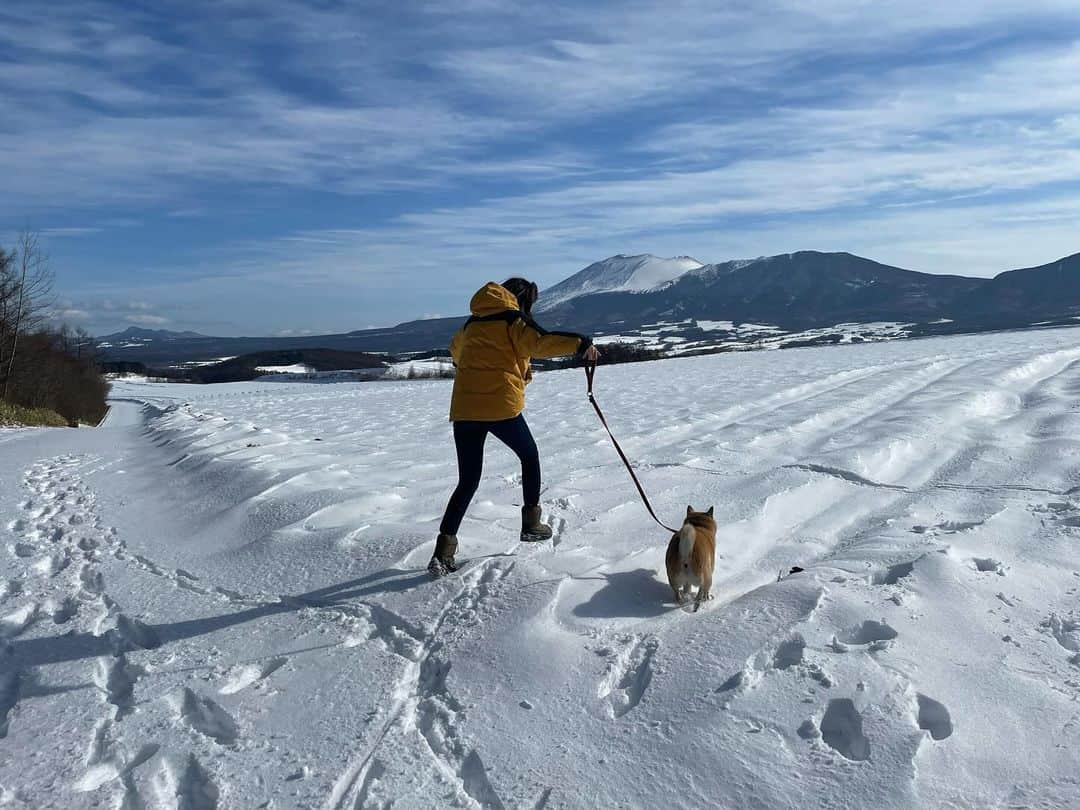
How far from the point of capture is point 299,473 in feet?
27.0

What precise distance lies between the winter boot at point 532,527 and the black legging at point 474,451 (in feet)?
1.06

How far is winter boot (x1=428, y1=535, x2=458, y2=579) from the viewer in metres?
4.83

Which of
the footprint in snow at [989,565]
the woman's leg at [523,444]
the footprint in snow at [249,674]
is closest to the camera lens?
the footprint in snow at [249,674]

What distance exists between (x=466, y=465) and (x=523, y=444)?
0.42 m

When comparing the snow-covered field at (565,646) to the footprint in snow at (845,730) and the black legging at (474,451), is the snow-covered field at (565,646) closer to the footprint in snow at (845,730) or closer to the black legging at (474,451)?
the footprint in snow at (845,730)

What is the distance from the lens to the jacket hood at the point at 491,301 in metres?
4.74

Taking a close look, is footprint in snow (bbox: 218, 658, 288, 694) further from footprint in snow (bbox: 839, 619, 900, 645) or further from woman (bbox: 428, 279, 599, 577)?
footprint in snow (bbox: 839, 619, 900, 645)

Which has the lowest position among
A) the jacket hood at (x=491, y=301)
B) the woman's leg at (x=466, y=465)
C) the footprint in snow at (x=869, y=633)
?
the footprint in snow at (x=869, y=633)

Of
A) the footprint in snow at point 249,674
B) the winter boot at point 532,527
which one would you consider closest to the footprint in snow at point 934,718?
the winter boot at point 532,527

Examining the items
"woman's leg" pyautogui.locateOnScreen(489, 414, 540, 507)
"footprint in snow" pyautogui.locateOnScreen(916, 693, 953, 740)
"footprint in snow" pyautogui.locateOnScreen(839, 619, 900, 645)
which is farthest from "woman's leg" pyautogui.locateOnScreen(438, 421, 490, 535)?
"footprint in snow" pyautogui.locateOnScreen(916, 693, 953, 740)

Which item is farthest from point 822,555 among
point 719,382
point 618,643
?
point 719,382

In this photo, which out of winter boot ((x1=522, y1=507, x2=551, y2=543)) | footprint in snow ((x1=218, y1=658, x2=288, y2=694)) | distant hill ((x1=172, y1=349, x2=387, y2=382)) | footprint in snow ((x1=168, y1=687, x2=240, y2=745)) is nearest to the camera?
footprint in snow ((x1=168, y1=687, x2=240, y2=745))

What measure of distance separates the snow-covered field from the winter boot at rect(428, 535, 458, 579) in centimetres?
10

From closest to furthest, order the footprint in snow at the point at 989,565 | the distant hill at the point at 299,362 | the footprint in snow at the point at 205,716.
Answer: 1. the footprint in snow at the point at 205,716
2. the footprint in snow at the point at 989,565
3. the distant hill at the point at 299,362
